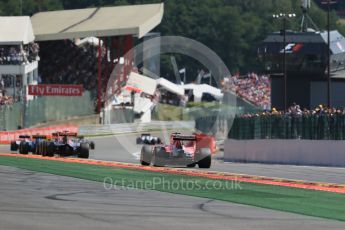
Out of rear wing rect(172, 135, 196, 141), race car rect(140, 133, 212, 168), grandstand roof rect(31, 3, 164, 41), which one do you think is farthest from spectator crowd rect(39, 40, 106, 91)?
rear wing rect(172, 135, 196, 141)

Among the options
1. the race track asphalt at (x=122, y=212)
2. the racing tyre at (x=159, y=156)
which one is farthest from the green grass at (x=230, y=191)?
the racing tyre at (x=159, y=156)

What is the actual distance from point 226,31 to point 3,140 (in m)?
83.5

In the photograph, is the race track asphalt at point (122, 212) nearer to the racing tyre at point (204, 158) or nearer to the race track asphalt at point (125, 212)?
the race track asphalt at point (125, 212)

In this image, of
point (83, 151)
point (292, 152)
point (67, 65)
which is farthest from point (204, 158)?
point (67, 65)

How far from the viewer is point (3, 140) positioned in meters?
57.2

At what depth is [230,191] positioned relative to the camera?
17953mm

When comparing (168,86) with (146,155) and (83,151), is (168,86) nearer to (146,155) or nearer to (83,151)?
(83,151)

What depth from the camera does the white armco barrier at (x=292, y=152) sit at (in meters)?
32.9

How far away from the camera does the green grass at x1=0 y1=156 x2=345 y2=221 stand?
15.2 meters

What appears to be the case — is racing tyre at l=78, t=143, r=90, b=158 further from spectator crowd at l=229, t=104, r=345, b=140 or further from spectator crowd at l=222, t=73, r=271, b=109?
spectator crowd at l=222, t=73, r=271, b=109

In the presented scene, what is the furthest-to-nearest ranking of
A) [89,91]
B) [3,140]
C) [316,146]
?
[89,91], [3,140], [316,146]

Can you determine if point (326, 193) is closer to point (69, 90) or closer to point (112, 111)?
point (69, 90)

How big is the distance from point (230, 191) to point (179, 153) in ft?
30.8

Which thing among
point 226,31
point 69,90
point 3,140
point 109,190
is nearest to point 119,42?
point 69,90
